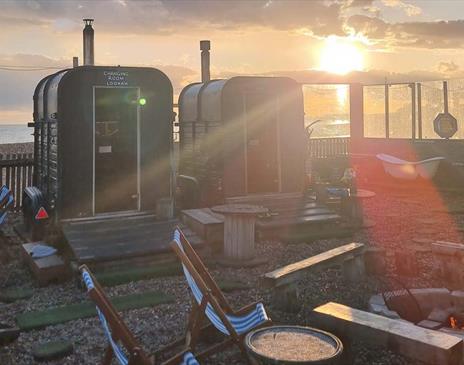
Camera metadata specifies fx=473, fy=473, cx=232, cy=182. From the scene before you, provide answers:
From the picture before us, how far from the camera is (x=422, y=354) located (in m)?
3.77

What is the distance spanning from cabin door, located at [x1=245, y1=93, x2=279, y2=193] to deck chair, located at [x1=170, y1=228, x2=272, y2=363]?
6721 millimetres

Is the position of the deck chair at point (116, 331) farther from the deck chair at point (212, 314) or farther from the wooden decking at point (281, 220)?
the wooden decking at point (281, 220)

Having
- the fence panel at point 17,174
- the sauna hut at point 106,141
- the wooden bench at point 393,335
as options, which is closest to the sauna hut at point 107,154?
the sauna hut at point 106,141

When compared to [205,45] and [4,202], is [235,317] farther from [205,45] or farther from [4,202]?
[205,45]

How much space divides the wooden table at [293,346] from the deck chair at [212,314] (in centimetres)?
45

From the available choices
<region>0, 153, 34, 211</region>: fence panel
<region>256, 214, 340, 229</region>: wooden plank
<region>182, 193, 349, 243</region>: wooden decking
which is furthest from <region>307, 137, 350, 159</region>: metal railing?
<region>0, 153, 34, 211</region>: fence panel

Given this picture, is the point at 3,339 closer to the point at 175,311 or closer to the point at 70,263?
the point at 175,311

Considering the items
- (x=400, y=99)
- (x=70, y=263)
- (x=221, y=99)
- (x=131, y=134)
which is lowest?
(x=70, y=263)

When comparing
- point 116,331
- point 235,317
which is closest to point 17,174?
point 235,317

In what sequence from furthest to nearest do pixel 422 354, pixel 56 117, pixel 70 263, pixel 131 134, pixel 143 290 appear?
pixel 131 134, pixel 56 117, pixel 70 263, pixel 143 290, pixel 422 354

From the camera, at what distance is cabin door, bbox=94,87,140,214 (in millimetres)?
9484

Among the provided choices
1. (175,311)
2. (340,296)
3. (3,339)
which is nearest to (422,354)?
(340,296)

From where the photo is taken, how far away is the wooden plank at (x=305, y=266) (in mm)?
5637

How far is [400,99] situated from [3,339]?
20419mm
